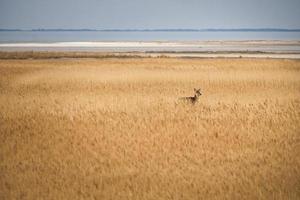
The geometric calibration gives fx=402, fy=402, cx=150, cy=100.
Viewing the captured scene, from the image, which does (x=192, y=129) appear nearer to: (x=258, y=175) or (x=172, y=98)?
(x=258, y=175)

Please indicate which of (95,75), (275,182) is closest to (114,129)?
(275,182)

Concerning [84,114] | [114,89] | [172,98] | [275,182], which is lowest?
[275,182]

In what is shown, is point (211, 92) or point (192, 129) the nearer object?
point (192, 129)

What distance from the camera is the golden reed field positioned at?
29.1 feet

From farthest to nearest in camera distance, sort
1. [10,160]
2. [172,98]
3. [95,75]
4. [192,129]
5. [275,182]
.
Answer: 1. [95,75]
2. [172,98]
3. [192,129]
4. [10,160]
5. [275,182]

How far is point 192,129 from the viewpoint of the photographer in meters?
13.5

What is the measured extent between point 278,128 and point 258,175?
466cm

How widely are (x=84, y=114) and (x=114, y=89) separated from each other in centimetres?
759

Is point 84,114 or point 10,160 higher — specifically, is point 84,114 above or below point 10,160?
above

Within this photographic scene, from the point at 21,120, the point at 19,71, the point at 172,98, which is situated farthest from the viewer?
the point at 19,71

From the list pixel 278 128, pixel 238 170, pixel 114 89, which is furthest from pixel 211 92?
pixel 238 170

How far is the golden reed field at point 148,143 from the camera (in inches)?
349

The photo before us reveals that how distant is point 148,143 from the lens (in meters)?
12.0

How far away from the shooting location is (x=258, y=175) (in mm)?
9500
